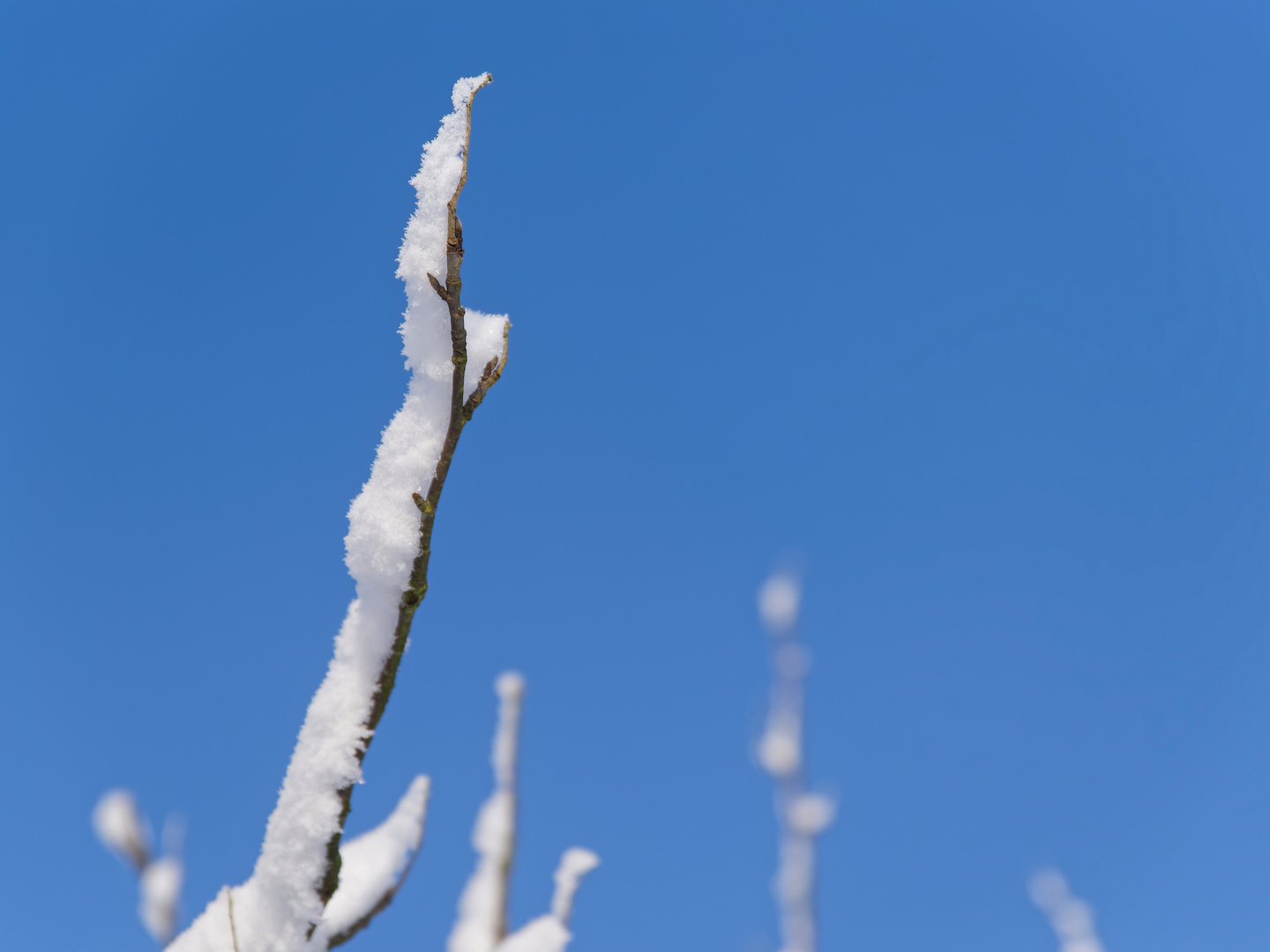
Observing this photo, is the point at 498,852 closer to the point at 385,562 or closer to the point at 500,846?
the point at 500,846

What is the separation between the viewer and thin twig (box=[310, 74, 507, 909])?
3.13 ft

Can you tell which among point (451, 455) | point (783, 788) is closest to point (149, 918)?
point (783, 788)

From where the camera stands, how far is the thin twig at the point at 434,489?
95 cm

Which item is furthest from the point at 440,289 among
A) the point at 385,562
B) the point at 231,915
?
the point at 231,915

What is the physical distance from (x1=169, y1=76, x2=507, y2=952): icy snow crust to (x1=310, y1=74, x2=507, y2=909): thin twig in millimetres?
12

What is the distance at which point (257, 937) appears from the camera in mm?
1087

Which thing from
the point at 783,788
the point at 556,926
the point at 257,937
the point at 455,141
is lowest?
the point at 257,937

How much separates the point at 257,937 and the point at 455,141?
1.16 metres

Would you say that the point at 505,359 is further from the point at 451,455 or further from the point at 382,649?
the point at 382,649

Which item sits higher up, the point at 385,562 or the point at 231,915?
the point at 385,562

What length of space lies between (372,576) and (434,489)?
0.52 feet

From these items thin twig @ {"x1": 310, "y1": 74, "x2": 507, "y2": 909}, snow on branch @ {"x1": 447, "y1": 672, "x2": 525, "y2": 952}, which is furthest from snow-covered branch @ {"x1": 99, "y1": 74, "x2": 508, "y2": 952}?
snow on branch @ {"x1": 447, "y1": 672, "x2": 525, "y2": 952}

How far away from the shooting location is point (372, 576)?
103 cm

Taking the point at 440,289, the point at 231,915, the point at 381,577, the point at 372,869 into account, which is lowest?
the point at 231,915
